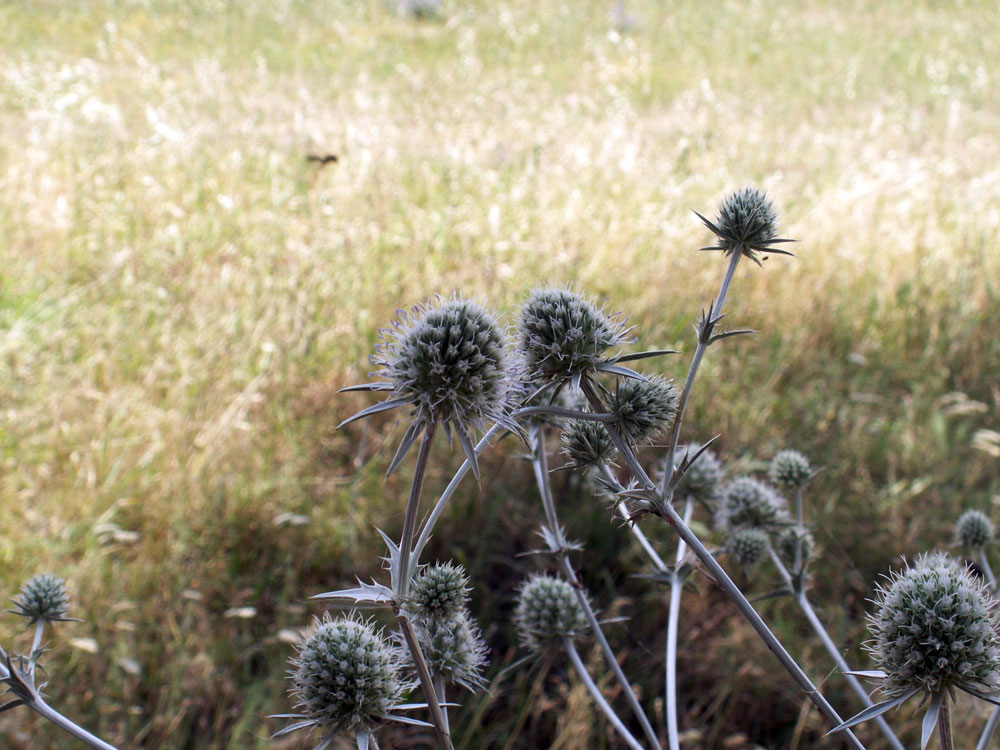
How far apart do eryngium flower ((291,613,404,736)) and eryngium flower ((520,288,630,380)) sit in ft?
2.03

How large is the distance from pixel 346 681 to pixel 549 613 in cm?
68

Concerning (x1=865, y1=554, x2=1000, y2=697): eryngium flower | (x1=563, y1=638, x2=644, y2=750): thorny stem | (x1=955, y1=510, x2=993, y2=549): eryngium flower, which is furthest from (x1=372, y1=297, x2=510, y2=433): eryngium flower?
(x1=955, y1=510, x2=993, y2=549): eryngium flower

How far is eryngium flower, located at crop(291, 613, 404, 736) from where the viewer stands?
1379mm

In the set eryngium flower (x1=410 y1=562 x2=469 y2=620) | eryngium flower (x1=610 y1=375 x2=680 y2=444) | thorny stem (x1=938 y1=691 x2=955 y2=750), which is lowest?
thorny stem (x1=938 y1=691 x2=955 y2=750)

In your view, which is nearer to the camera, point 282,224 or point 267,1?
point 282,224

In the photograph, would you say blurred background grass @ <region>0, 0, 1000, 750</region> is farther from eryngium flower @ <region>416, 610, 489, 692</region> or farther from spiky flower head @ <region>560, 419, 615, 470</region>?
spiky flower head @ <region>560, 419, 615, 470</region>

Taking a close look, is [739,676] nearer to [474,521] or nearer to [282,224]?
[474,521]

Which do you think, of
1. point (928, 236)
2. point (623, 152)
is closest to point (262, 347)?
point (623, 152)

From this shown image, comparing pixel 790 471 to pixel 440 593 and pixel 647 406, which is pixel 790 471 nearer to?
pixel 647 406

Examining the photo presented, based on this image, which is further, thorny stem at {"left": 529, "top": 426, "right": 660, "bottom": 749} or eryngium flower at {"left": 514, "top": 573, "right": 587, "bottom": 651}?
eryngium flower at {"left": 514, "top": 573, "right": 587, "bottom": 651}

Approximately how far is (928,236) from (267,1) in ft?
42.0

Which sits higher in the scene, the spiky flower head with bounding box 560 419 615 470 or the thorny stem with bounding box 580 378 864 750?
the spiky flower head with bounding box 560 419 615 470

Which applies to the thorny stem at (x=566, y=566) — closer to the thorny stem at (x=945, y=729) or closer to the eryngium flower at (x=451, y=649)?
the eryngium flower at (x=451, y=649)

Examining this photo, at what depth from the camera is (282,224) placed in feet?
18.3
